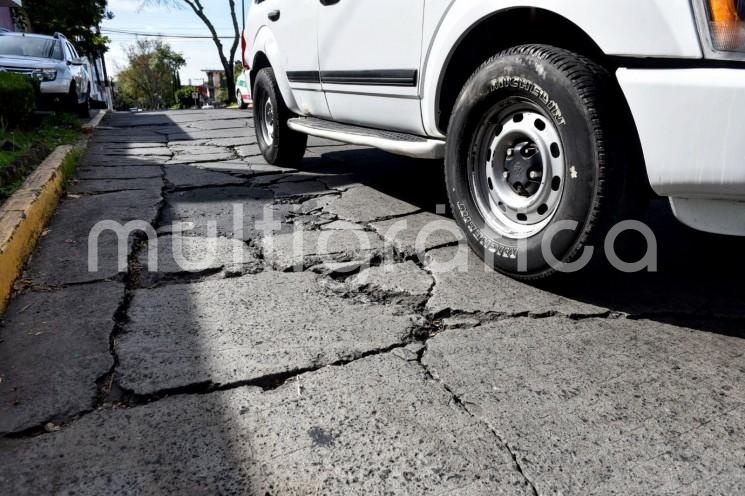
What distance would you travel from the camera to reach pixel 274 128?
4605mm

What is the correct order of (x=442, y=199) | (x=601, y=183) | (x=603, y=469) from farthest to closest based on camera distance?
(x=442, y=199) < (x=601, y=183) < (x=603, y=469)

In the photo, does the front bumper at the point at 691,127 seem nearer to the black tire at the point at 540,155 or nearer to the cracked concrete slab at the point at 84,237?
the black tire at the point at 540,155

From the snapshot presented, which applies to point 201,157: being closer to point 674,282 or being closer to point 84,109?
point 674,282

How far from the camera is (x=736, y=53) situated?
57.1 inches

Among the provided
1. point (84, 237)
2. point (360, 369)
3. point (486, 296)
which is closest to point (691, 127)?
point (486, 296)

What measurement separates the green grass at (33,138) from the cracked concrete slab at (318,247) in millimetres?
1663

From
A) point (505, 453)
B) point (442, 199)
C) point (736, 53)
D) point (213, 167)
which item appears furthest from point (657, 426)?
point (213, 167)

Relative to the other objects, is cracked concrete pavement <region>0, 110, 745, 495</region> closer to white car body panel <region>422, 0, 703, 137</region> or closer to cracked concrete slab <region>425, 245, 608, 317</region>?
cracked concrete slab <region>425, 245, 608, 317</region>

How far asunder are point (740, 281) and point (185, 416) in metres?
2.18

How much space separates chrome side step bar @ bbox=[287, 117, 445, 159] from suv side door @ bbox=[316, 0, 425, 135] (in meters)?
0.06

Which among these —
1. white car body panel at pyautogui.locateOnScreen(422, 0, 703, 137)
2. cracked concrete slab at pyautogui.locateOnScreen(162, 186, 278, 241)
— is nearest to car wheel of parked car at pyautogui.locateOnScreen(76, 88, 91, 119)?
cracked concrete slab at pyautogui.locateOnScreen(162, 186, 278, 241)

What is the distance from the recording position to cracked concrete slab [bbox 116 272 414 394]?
1.67 meters

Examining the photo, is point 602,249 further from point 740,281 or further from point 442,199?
point 442,199

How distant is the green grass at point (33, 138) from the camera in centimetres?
348
